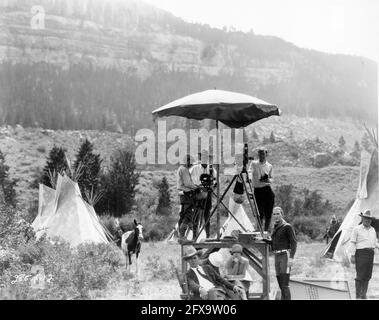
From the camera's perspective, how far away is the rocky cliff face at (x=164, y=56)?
74562mm

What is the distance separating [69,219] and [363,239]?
392 inches

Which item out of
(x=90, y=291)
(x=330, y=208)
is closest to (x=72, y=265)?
(x=90, y=291)

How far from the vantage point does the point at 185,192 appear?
9258 millimetres

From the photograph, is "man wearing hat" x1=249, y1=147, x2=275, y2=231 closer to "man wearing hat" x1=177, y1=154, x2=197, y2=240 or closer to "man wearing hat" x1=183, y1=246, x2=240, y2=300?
"man wearing hat" x1=177, y1=154, x2=197, y2=240

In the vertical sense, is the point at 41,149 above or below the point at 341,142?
below

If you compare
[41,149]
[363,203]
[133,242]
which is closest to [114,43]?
[41,149]

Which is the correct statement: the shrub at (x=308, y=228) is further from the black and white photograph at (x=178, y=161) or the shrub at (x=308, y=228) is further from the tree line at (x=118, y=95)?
the tree line at (x=118, y=95)

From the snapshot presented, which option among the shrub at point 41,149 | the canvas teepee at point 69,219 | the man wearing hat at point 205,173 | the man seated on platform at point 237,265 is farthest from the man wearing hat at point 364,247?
the shrub at point 41,149

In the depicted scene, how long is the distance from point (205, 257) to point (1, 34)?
81.1m

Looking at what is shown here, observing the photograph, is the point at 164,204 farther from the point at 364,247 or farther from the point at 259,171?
the point at 364,247

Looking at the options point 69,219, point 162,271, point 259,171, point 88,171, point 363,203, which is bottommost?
point 88,171

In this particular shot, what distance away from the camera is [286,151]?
5641 cm
